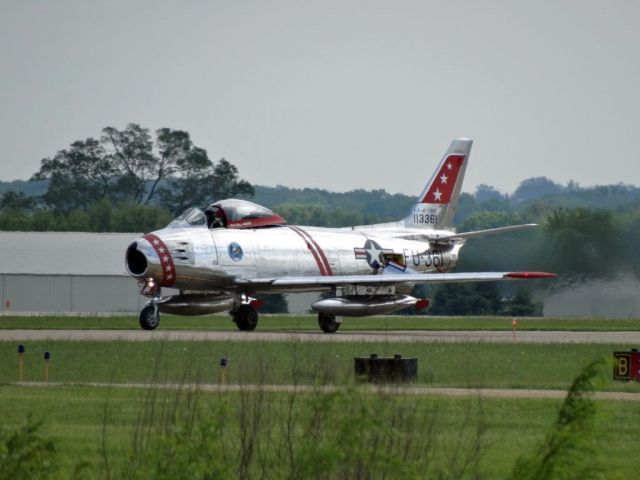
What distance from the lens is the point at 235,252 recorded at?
40156mm

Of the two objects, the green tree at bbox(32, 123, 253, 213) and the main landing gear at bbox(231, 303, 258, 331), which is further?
the green tree at bbox(32, 123, 253, 213)

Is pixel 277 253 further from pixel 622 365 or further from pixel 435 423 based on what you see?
pixel 435 423

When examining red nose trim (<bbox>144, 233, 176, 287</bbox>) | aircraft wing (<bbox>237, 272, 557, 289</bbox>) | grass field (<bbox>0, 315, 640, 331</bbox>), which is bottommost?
grass field (<bbox>0, 315, 640, 331</bbox>)

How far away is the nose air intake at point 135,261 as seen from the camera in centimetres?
3859

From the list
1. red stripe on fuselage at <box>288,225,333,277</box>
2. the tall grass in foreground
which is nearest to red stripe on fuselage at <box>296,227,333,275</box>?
red stripe on fuselage at <box>288,225,333,277</box>

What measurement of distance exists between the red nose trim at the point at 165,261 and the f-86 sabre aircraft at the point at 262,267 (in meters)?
0.03

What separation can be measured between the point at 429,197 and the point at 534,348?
16.5 meters

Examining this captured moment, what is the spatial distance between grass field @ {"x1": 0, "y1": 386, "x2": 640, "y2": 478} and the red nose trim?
16.7 meters

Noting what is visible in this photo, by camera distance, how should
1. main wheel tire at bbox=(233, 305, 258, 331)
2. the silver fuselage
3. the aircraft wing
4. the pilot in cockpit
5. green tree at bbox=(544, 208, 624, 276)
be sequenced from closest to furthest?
the silver fuselage → the aircraft wing → main wheel tire at bbox=(233, 305, 258, 331) → the pilot in cockpit → green tree at bbox=(544, 208, 624, 276)

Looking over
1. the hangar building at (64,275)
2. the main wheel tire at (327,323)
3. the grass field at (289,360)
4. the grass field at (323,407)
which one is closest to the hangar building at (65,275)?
the hangar building at (64,275)

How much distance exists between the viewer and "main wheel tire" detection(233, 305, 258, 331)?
40.2 metres

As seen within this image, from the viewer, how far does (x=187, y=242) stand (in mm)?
39312

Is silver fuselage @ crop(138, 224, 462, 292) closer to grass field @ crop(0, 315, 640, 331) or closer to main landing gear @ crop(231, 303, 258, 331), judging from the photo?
main landing gear @ crop(231, 303, 258, 331)

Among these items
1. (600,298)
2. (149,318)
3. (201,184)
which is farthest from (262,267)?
(201,184)
